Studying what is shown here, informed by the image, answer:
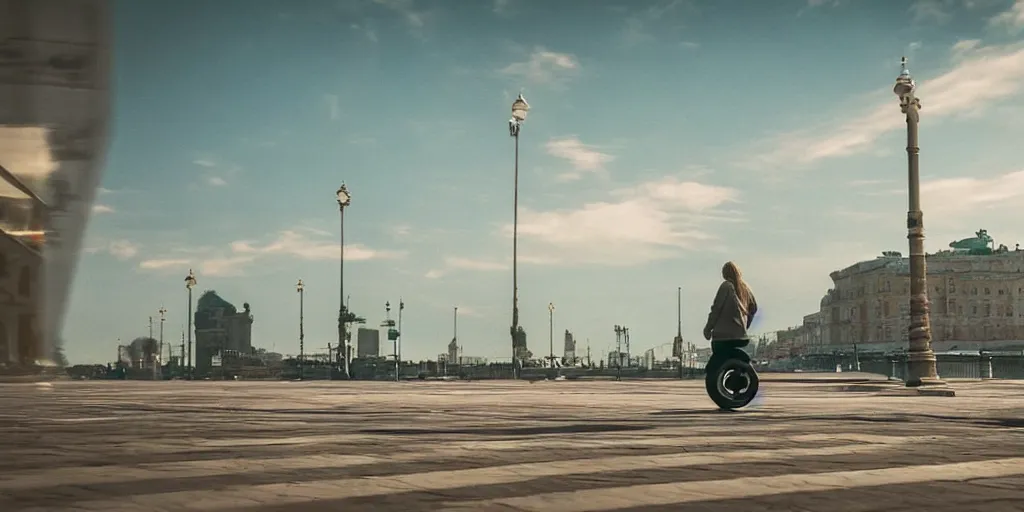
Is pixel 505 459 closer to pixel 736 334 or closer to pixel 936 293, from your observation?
pixel 736 334

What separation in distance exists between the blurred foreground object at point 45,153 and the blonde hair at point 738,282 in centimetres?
757

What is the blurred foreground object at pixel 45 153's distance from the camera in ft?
39.1

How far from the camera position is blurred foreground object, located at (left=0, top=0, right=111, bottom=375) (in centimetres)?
1191

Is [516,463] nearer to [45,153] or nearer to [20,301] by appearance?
[45,153]

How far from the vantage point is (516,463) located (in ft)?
24.7

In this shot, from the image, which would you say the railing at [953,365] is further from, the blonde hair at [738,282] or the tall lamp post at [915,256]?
the blonde hair at [738,282]

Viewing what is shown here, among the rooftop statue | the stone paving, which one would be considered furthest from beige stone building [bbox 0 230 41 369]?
the rooftop statue

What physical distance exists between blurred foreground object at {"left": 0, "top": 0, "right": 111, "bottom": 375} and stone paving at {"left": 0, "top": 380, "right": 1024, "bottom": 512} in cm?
183

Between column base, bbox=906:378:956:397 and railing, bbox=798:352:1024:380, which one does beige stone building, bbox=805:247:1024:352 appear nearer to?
railing, bbox=798:352:1024:380

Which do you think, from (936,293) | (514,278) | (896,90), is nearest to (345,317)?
(514,278)

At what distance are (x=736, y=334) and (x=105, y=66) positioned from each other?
25.8 ft

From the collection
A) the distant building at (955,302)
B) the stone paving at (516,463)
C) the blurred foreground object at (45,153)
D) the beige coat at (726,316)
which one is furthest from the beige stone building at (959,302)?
the stone paving at (516,463)

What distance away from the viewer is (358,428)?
10938mm

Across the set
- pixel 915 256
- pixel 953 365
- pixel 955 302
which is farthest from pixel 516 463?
pixel 955 302
